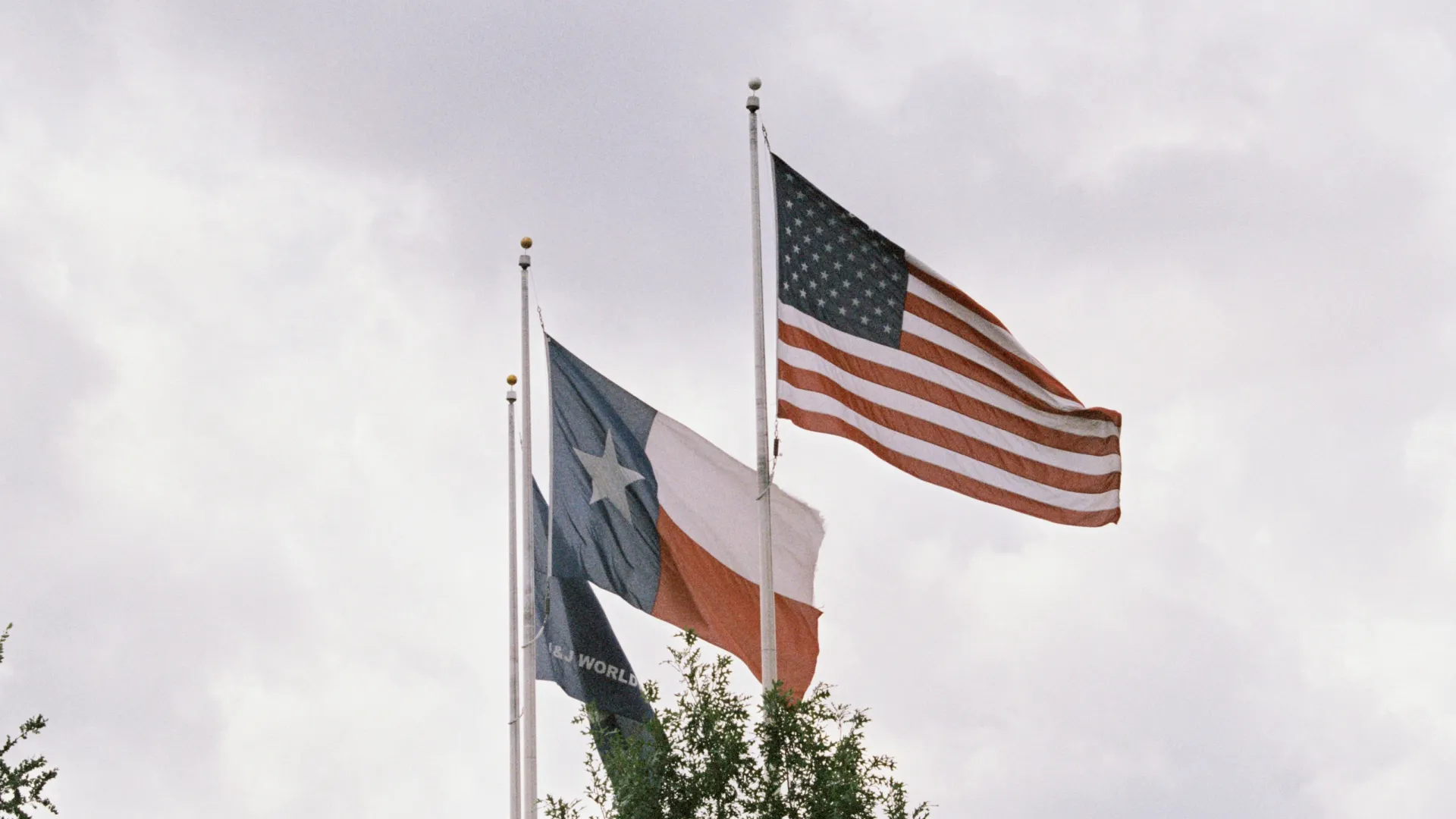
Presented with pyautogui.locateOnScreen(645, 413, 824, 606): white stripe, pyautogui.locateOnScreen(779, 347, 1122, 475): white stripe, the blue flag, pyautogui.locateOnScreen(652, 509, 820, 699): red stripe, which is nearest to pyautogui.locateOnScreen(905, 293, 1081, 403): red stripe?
pyautogui.locateOnScreen(779, 347, 1122, 475): white stripe

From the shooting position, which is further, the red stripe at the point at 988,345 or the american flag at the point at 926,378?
the red stripe at the point at 988,345

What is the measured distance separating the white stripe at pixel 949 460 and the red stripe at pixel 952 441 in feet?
0.19

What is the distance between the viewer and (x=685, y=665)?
2231 centimetres

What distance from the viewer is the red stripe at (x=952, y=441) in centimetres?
2441

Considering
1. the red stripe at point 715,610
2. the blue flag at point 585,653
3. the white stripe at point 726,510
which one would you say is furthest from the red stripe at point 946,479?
the blue flag at point 585,653

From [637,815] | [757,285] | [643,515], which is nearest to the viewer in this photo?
[637,815]

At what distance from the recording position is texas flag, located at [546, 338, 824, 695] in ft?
87.7

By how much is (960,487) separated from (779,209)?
4277mm

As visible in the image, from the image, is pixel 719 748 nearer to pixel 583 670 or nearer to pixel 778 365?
pixel 778 365

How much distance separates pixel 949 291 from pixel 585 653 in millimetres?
7529

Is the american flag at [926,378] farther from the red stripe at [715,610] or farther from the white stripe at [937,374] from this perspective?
the red stripe at [715,610]

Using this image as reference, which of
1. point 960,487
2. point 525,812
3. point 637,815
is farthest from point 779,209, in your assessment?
point 525,812

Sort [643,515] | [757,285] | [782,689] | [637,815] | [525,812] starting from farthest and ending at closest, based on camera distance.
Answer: [525,812] → [643,515] → [757,285] → [782,689] → [637,815]

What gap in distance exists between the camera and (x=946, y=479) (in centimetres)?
2498
